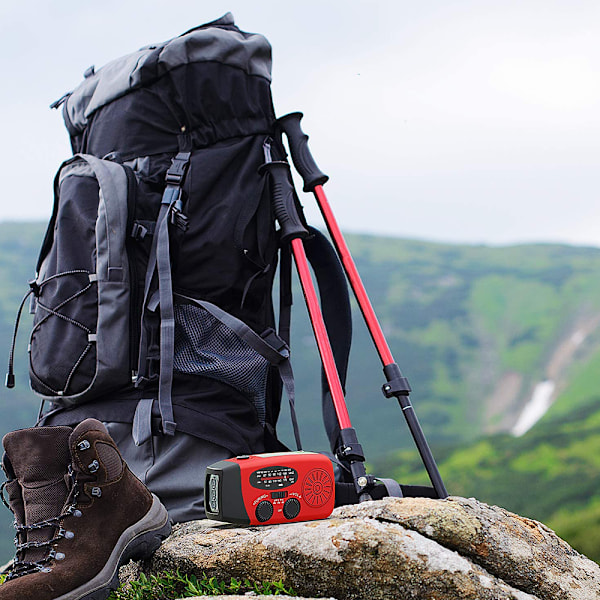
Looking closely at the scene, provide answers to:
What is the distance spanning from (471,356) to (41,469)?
71.7 feet

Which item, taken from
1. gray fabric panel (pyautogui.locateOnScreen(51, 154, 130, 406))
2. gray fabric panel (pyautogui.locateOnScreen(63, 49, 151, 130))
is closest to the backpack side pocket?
gray fabric panel (pyautogui.locateOnScreen(51, 154, 130, 406))

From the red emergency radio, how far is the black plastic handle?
41.1 inches

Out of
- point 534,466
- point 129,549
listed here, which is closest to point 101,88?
point 129,549

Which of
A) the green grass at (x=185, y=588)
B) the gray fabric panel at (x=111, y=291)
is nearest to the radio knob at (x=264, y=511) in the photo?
the green grass at (x=185, y=588)

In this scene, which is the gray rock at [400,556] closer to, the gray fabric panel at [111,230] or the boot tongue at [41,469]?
the boot tongue at [41,469]

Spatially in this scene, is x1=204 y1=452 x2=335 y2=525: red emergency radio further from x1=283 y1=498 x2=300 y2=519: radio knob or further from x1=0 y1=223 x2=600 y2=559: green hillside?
x1=0 y1=223 x2=600 y2=559: green hillside

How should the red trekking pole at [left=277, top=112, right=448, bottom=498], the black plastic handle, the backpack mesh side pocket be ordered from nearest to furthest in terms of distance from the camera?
the red trekking pole at [left=277, top=112, right=448, bottom=498] < the backpack mesh side pocket < the black plastic handle

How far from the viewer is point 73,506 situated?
2.05 m

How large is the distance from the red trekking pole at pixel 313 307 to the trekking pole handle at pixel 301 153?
0.07 metres

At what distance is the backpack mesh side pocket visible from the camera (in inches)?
110

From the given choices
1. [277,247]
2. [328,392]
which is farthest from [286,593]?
[277,247]

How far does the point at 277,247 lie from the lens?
10.1ft

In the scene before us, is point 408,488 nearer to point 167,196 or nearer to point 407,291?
point 167,196

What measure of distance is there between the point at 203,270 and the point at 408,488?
1209 millimetres
